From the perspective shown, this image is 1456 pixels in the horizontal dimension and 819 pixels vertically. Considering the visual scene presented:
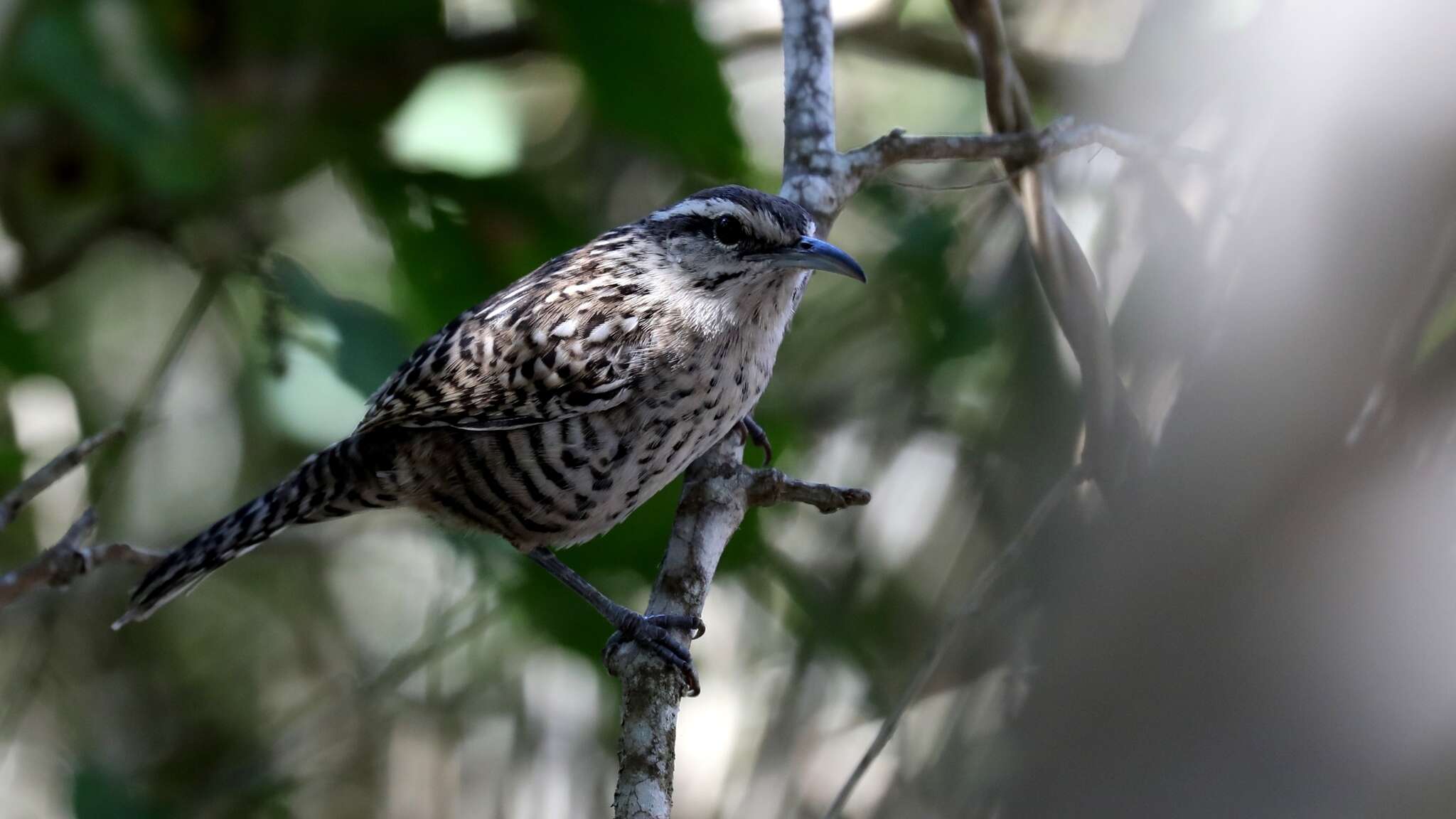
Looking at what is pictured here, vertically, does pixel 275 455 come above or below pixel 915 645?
below

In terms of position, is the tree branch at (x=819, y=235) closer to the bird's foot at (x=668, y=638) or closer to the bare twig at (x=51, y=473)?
the bird's foot at (x=668, y=638)

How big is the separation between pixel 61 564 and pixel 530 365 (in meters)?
1.00

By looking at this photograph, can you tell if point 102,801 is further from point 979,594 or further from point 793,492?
point 979,594

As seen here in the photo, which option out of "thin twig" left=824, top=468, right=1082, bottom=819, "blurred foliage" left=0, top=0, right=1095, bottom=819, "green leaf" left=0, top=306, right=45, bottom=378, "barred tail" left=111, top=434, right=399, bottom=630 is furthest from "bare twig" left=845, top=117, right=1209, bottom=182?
"green leaf" left=0, top=306, right=45, bottom=378

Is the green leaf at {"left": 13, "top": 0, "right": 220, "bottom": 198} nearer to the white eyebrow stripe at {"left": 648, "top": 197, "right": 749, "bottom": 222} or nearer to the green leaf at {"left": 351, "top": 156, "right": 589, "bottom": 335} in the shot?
the green leaf at {"left": 351, "top": 156, "right": 589, "bottom": 335}

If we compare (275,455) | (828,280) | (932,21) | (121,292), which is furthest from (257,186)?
(932,21)

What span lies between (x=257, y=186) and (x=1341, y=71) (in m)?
3.91

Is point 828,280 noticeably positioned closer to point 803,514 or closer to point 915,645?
point 803,514

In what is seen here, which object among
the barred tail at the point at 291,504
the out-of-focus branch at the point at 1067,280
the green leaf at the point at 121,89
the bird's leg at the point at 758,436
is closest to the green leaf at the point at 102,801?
the barred tail at the point at 291,504

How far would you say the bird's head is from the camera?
8.49ft

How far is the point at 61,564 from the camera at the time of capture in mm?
2514

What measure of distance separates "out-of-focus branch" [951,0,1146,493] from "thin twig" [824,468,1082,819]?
68mm

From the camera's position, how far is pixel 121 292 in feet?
17.9

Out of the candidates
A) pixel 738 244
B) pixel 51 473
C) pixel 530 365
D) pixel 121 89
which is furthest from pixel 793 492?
pixel 121 89
